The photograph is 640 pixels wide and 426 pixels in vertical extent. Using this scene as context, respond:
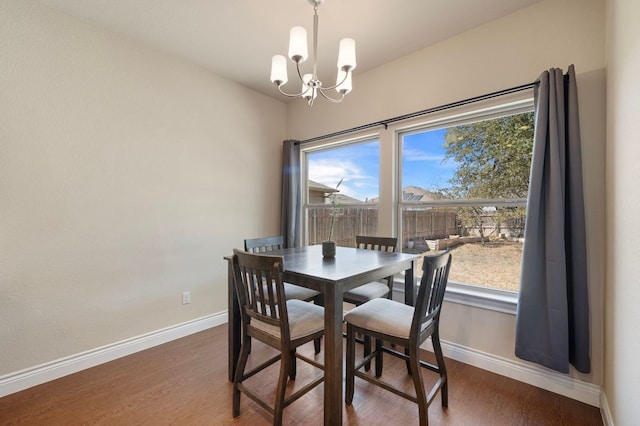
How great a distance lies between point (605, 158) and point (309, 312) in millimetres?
2012

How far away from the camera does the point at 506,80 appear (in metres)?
2.11

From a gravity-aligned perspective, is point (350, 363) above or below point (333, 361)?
below

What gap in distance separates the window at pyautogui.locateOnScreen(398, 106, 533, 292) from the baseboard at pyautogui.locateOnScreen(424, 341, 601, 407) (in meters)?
0.53

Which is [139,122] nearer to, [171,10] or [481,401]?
[171,10]

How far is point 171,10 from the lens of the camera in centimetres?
208

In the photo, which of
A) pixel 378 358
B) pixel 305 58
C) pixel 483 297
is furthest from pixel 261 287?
pixel 483 297

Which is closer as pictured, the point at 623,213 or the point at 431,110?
the point at 623,213

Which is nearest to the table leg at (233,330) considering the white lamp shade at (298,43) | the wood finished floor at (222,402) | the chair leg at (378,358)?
the wood finished floor at (222,402)

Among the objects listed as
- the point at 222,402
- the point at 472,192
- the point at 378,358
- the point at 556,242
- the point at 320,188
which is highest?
the point at 320,188

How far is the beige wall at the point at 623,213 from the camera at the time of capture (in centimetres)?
114

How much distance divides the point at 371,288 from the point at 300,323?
0.94 m

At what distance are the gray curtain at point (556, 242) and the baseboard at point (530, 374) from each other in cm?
16

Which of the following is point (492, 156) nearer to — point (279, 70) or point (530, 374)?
point (530, 374)

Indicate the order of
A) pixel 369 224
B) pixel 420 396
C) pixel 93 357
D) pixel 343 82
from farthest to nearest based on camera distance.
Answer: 1. pixel 369 224
2. pixel 93 357
3. pixel 343 82
4. pixel 420 396
